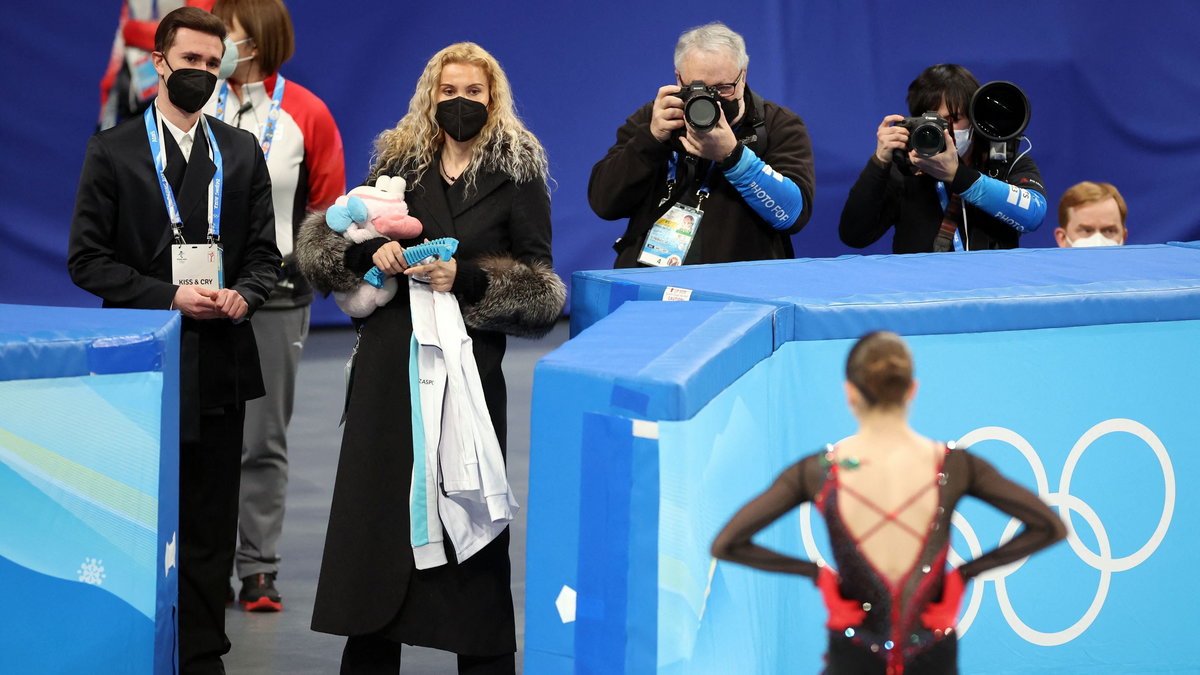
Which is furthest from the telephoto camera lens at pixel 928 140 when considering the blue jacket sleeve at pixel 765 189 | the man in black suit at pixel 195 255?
the man in black suit at pixel 195 255

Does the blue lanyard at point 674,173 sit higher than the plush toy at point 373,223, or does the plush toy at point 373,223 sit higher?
the blue lanyard at point 674,173

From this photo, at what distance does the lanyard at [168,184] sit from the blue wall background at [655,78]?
17.4 feet

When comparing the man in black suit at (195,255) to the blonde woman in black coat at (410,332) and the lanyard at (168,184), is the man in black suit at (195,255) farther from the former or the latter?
the blonde woman in black coat at (410,332)

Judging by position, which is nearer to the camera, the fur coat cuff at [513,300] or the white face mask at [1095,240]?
the fur coat cuff at [513,300]

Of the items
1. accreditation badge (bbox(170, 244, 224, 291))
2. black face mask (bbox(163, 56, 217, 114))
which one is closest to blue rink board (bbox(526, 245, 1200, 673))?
accreditation badge (bbox(170, 244, 224, 291))

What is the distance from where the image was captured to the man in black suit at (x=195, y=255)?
3.30 meters

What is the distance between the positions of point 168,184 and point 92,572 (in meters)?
1.28

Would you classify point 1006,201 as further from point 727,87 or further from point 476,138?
point 476,138

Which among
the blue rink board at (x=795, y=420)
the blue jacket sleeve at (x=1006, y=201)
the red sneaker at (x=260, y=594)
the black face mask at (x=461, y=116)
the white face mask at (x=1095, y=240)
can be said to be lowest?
the red sneaker at (x=260, y=594)

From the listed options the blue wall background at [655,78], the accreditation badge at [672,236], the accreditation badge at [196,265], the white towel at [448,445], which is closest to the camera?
the white towel at [448,445]

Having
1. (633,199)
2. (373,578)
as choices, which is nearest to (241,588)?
(373,578)

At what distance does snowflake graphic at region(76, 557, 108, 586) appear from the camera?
2.28 metres

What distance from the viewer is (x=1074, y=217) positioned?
182 inches

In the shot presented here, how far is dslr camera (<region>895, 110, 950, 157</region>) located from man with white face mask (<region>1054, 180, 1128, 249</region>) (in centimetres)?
90
